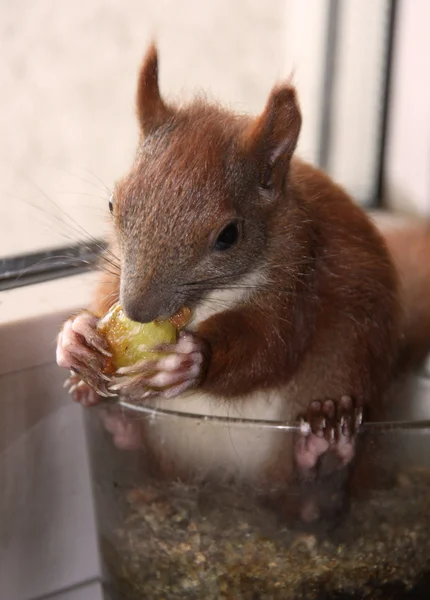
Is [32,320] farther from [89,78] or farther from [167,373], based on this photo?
[89,78]

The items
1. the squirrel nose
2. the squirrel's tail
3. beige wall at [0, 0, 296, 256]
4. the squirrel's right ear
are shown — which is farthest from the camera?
beige wall at [0, 0, 296, 256]

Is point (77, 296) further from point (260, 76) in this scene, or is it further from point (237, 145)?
point (260, 76)

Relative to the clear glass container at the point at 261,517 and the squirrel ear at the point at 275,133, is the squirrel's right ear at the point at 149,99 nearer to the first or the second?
the squirrel ear at the point at 275,133

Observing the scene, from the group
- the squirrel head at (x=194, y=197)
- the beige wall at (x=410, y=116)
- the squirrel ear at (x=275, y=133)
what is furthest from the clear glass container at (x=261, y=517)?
the beige wall at (x=410, y=116)

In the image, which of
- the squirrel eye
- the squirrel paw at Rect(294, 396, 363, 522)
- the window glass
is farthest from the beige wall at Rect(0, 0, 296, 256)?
the squirrel paw at Rect(294, 396, 363, 522)

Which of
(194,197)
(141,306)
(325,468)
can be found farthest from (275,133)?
(325,468)

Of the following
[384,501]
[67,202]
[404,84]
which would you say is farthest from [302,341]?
[404,84]

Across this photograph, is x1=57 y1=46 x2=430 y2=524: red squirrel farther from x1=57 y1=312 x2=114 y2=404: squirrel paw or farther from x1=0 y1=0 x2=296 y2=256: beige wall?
x1=0 y1=0 x2=296 y2=256: beige wall
